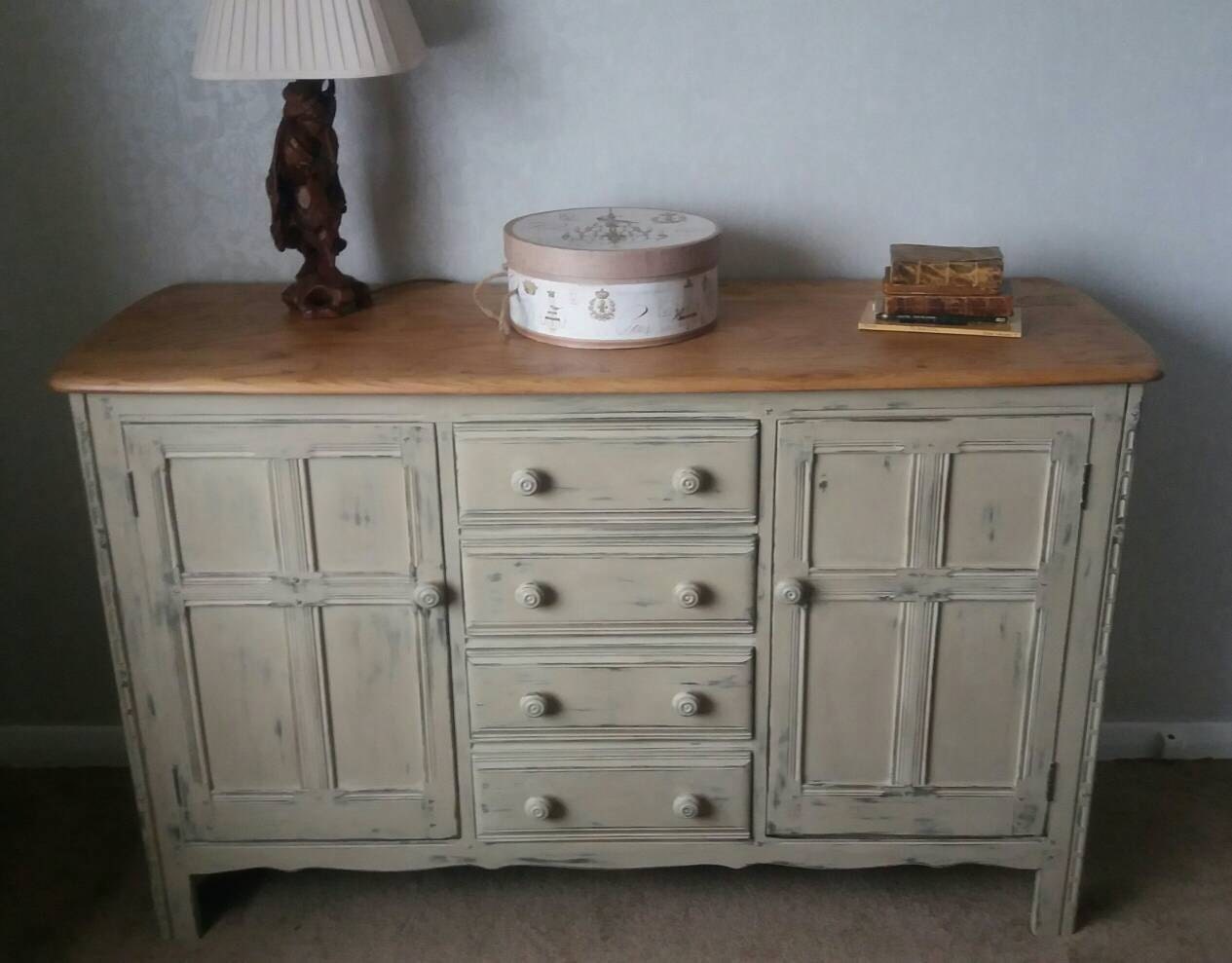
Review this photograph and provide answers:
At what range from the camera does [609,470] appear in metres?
1.67

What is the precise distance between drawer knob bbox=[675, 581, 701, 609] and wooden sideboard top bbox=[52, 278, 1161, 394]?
288 mm

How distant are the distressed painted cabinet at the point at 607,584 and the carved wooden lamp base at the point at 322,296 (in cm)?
3

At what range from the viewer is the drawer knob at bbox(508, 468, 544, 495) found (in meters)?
1.66

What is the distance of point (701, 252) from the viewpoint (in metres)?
1.73

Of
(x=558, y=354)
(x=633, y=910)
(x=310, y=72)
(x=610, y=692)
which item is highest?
(x=310, y=72)

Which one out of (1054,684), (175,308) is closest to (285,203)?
(175,308)

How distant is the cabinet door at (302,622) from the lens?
5.47 feet

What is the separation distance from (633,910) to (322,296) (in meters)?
1.07

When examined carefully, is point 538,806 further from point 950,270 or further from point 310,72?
point 310,72

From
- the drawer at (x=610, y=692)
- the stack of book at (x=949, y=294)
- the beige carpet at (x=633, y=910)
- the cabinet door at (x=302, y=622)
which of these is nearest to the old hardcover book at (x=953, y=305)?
the stack of book at (x=949, y=294)

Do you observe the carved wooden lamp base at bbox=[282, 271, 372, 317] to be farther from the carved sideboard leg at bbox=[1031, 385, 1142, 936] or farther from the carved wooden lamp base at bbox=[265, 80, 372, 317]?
the carved sideboard leg at bbox=[1031, 385, 1142, 936]

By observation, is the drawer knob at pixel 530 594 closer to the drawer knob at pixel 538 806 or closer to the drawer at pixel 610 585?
the drawer at pixel 610 585

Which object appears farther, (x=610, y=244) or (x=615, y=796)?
(x=615, y=796)

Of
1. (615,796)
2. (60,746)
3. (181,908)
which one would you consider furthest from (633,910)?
(60,746)
